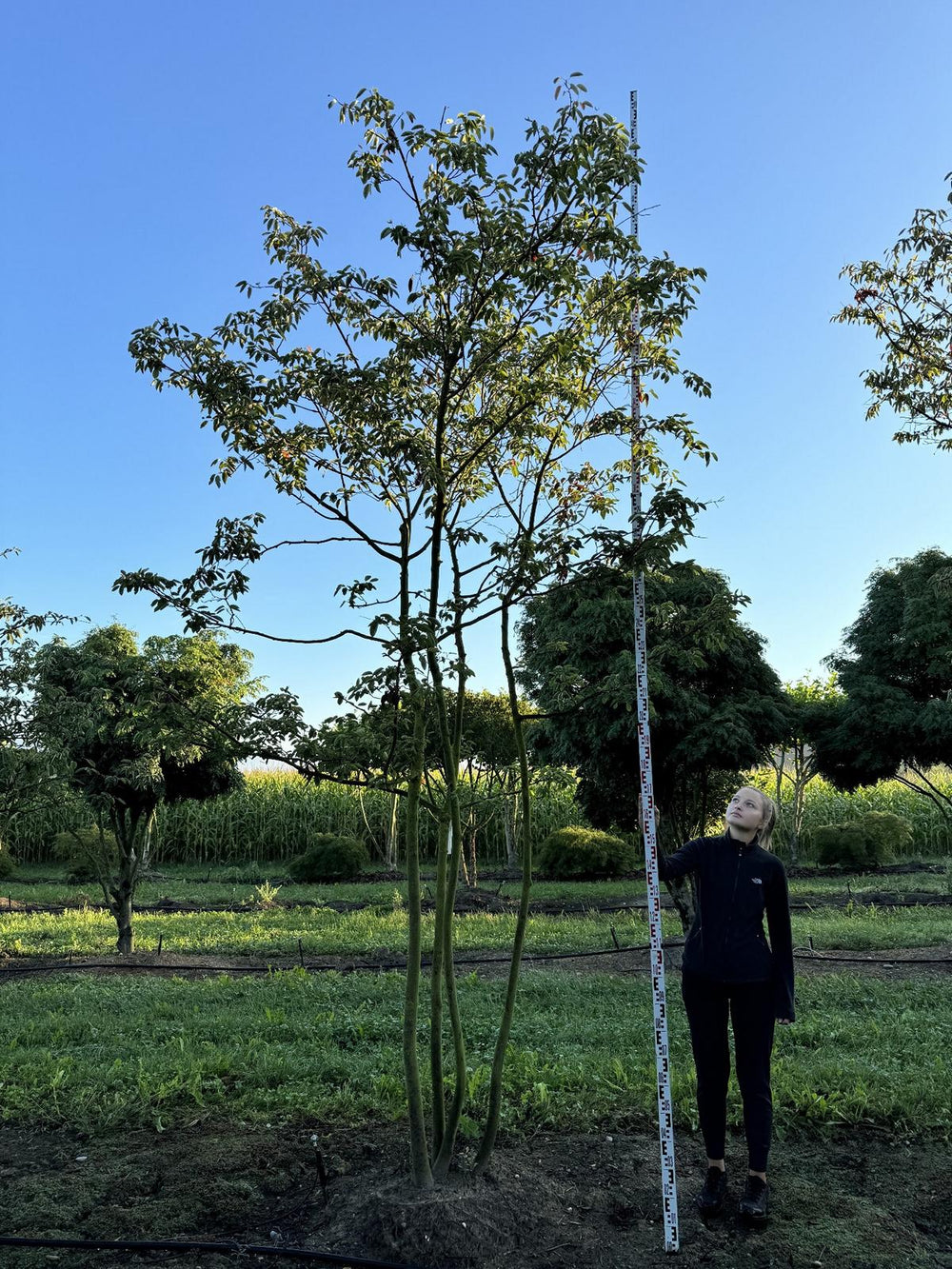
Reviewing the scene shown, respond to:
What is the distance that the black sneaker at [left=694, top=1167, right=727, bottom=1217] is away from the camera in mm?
4188

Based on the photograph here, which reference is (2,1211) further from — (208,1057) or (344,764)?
(344,764)

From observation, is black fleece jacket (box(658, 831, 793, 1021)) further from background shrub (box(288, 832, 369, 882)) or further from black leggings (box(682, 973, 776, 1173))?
background shrub (box(288, 832, 369, 882))

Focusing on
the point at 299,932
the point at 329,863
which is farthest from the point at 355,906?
the point at 329,863

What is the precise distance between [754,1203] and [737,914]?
3.86 ft

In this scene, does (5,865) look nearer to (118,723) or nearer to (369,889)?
(369,889)

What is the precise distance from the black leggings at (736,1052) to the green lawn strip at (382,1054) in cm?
103

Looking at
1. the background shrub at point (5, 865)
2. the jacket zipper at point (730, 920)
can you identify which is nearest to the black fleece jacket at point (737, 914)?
the jacket zipper at point (730, 920)

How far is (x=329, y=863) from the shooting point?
20.0 meters

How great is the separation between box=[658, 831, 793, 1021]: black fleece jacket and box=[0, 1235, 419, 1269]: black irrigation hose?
1.68 meters

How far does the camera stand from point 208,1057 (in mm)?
6188

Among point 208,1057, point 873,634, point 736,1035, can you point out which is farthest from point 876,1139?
point 873,634

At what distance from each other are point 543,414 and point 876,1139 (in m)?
4.04

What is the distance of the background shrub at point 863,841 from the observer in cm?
2077

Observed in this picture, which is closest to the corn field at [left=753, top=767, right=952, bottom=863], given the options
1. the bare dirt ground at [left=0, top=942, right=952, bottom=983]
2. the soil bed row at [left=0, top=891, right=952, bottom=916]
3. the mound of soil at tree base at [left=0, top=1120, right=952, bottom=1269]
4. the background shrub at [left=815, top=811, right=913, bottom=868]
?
the background shrub at [left=815, top=811, right=913, bottom=868]
